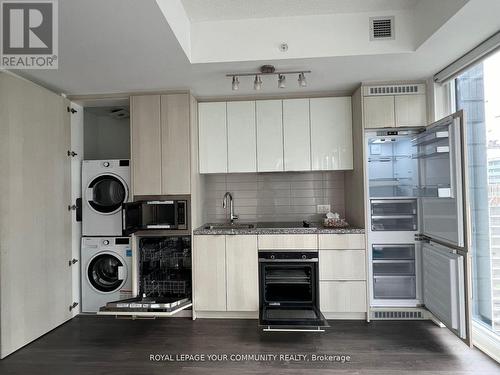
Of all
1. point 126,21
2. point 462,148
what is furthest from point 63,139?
point 462,148

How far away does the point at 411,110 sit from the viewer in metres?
2.90

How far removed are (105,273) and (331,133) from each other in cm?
304

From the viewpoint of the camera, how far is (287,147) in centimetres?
323

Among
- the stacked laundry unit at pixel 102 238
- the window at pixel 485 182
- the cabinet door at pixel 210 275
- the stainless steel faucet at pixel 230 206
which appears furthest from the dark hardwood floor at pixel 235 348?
the stainless steel faucet at pixel 230 206

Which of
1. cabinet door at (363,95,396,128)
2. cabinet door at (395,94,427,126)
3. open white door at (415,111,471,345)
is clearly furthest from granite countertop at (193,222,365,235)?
cabinet door at (395,94,427,126)

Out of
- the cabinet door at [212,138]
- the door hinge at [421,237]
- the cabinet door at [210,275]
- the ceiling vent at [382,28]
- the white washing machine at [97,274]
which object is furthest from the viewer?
the cabinet door at [212,138]

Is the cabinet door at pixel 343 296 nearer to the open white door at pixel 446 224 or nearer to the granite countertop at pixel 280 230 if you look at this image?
the granite countertop at pixel 280 230

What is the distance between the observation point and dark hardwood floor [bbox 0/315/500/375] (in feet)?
7.11

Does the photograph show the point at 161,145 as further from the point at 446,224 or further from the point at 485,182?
the point at 485,182

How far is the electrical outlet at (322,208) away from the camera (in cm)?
354

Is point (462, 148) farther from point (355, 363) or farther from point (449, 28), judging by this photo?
point (355, 363)

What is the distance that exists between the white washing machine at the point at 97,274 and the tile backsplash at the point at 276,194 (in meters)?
1.08

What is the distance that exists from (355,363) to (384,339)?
20.6 inches

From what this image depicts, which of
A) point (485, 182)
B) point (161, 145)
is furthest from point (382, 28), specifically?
point (161, 145)
